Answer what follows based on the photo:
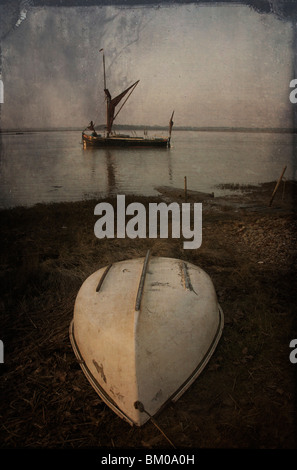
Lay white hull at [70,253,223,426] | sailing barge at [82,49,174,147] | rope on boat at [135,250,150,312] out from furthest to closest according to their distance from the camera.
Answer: sailing barge at [82,49,174,147] → rope on boat at [135,250,150,312] → white hull at [70,253,223,426]

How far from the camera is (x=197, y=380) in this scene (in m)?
2.98

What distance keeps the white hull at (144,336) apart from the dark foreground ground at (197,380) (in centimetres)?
18

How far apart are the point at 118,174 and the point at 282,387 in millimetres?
23541

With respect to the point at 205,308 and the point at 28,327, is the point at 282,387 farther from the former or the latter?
the point at 28,327

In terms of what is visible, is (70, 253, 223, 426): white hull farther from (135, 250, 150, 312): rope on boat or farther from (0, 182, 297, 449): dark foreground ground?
(0, 182, 297, 449): dark foreground ground

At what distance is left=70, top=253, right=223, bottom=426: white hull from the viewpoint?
253 cm

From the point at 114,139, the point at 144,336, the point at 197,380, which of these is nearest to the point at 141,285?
the point at 144,336

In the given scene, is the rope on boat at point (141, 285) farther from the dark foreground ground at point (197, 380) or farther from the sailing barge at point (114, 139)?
the sailing barge at point (114, 139)

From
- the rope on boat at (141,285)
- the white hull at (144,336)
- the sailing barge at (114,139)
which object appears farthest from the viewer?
the sailing barge at (114,139)

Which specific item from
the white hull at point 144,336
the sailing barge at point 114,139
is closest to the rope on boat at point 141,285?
the white hull at point 144,336

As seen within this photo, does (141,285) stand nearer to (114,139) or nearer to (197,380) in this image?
(197,380)

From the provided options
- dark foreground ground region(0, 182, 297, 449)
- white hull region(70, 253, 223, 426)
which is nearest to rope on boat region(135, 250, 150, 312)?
white hull region(70, 253, 223, 426)

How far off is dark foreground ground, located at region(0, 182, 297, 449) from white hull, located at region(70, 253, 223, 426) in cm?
18

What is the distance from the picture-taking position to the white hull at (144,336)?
253 cm
